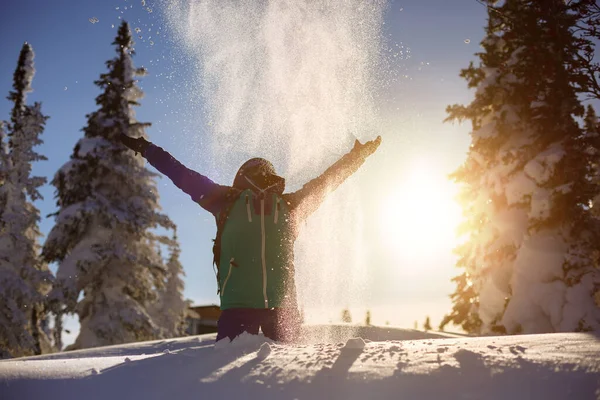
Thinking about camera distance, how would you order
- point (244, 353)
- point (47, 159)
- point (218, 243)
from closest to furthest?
point (244, 353), point (218, 243), point (47, 159)

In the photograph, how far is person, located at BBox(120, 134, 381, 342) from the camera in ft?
13.9

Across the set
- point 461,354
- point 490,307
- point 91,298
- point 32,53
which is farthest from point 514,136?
point 32,53

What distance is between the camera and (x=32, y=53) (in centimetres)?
2316

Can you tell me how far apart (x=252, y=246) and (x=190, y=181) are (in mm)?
1018

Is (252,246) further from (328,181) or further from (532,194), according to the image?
(532,194)

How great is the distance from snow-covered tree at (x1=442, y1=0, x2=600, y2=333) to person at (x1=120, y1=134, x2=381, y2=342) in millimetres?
6343

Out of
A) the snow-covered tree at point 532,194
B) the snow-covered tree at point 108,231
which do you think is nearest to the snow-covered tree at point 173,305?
the snow-covered tree at point 108,231

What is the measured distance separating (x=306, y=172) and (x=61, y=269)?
40.4ft

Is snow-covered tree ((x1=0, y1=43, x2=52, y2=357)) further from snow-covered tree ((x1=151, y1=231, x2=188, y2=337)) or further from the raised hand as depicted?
the raised hand

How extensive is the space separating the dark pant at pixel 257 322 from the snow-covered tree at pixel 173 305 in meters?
27.6

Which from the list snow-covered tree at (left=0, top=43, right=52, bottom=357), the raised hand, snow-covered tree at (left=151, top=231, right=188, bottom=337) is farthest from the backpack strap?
snow-covered tree at (left=151, top=231, right=188, bottom=337)

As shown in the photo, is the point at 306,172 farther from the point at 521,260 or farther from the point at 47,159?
the point at 47,159

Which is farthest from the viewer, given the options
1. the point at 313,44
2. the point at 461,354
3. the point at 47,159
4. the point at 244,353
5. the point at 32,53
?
the point at 32,53

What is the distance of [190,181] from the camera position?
15.5 feet
